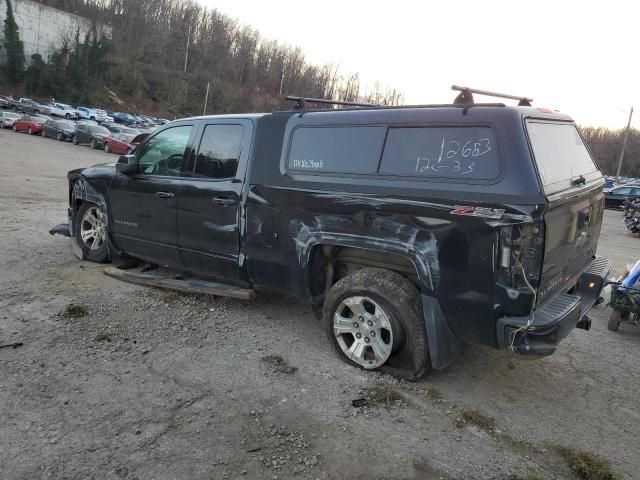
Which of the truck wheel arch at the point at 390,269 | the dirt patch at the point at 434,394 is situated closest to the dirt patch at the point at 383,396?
the dirt patch at the point at 434,394

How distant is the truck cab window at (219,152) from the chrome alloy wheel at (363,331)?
165 cm

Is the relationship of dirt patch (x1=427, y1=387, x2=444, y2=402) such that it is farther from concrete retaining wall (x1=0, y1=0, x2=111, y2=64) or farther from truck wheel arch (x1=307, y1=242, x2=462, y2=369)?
concrete retaining wall (x1=0, y1=0, x2=111, y2=64)

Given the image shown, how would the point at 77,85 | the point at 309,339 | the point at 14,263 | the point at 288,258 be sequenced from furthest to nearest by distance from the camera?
the point at 77,85, the point at 14,263, the point at 309,339, the point at 288,258

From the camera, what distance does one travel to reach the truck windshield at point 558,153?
3354mm

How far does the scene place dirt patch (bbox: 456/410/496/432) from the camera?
3357mm

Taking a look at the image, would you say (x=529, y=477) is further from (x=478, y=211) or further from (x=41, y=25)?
(x=41, y=25)

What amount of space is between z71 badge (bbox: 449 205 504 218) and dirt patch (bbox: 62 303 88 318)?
3463mm

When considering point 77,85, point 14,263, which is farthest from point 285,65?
point 14,263

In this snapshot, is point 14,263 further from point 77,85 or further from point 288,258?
point 77,85

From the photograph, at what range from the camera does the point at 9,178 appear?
1330 cm

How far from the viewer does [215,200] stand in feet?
15.4

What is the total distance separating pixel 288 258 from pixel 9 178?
12.1m

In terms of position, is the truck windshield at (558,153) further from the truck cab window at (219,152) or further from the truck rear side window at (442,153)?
the truck cab window at (219,152)

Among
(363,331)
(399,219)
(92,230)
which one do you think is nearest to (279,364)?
(363,331)
